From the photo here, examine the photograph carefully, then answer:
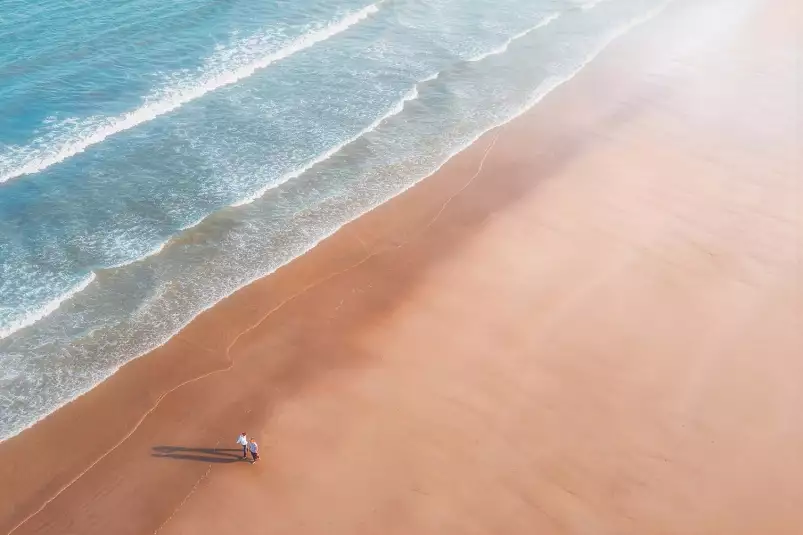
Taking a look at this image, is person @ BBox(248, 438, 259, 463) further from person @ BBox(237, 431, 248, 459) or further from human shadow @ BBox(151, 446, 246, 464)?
human shadow @ BBox(151, 446, 246, 464)

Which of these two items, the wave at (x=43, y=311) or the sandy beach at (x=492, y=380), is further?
the wave at (x=43, y=311)

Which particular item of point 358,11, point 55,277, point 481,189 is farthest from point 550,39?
point 55,277

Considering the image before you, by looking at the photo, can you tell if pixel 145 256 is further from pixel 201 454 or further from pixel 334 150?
pixel 334 150

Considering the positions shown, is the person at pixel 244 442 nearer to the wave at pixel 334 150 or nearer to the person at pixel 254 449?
the person at pixel 254 449

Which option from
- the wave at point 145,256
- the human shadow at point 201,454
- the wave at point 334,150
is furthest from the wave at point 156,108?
the human shadow at point 201,454

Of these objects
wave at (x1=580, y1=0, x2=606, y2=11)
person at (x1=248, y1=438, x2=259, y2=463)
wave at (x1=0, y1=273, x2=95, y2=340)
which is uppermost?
wave at (x1=580, y1=0, x2=606, y2=11)

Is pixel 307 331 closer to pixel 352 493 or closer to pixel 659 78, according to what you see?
pixel 352 493

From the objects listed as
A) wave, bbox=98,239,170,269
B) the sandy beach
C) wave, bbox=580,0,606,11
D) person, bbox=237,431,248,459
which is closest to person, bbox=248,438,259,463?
person, bbox=237,431,248,459
